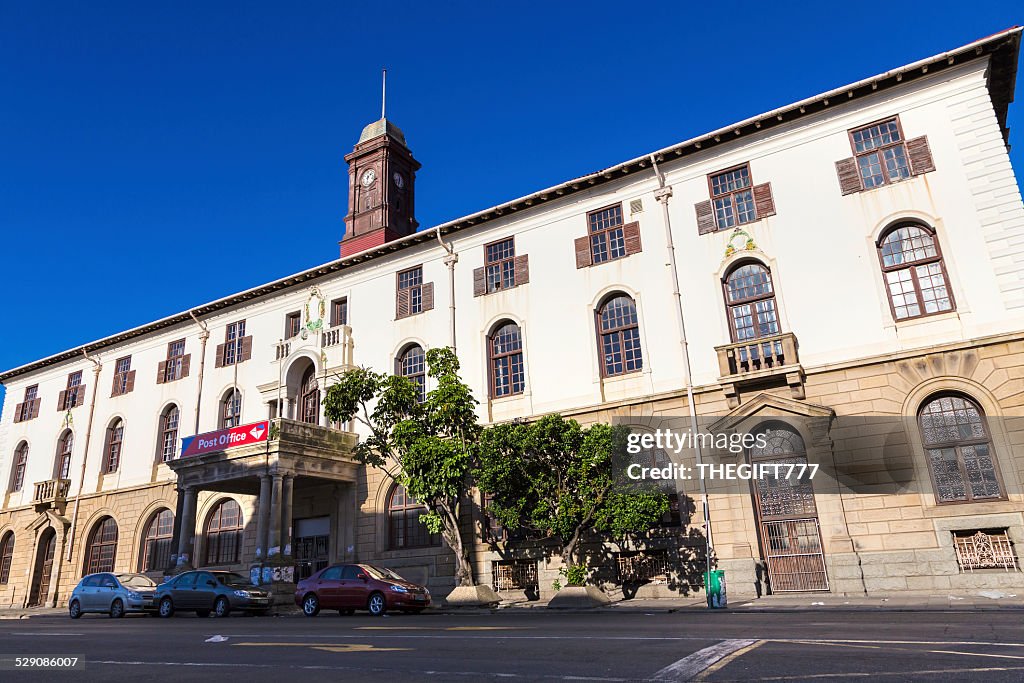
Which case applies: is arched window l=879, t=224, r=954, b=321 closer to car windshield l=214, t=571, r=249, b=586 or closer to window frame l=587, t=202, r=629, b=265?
window frame l=587, t=202, r=629, b=265

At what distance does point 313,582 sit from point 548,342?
35.4ft

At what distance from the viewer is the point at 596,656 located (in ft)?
27.2

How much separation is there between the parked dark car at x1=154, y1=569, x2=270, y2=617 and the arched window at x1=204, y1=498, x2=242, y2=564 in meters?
7.83

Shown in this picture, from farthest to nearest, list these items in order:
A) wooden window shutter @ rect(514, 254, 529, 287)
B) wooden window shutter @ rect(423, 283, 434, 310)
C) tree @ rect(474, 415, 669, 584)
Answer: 1. wooden window shutter @ rect(423, 283, 434, 310)
2. wooden window shutter @ rect(514, 254, 529, 287)
3. tree @ rect(474, 415, 669, 584)

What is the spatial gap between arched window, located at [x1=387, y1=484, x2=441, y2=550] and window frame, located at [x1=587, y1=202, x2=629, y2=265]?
36.1 feet

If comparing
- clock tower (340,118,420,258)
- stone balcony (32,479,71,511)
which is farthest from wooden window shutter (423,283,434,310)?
stone balcony (32,479,71,511)

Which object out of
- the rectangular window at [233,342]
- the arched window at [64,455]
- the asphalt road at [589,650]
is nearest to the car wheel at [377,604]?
the asphalt road at [589,650]

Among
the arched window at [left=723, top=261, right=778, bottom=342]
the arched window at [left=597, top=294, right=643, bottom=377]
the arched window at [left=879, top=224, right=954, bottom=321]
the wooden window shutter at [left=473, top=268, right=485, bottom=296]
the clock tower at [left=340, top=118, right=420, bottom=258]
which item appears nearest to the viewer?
the arched window at [left=879, top=224, right=954, bottom=321]

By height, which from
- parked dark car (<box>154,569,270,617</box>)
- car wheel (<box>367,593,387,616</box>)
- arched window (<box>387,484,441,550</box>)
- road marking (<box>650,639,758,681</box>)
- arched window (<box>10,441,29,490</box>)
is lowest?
road marking (<box>650,639,758,681</box>)

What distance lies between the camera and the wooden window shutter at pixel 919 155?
1988 cm

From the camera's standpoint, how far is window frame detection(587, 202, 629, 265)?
24500 mm

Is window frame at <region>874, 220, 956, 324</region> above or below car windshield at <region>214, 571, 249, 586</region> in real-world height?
above

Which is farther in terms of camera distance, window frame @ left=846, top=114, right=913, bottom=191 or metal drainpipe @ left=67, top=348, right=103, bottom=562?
metal drainpipe @ left=67, top=348, right=103, bottom=562

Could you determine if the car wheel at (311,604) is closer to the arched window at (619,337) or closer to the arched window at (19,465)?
the arched window at (619,337)
